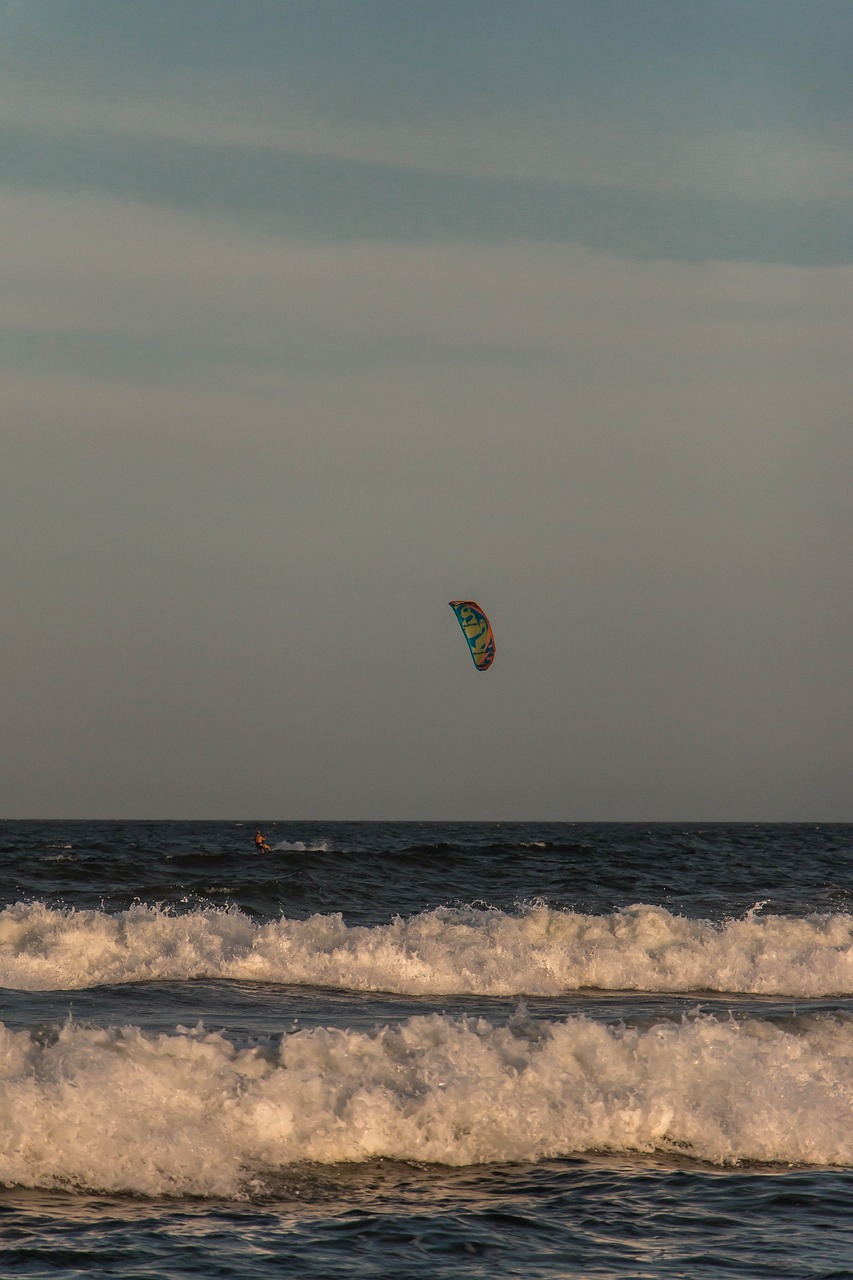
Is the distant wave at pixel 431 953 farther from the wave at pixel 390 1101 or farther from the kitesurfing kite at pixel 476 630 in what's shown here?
the kitesurfing kite at pixel 476 630

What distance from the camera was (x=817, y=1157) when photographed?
29.4 feet

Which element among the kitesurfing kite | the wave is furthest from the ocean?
the kitesurfing kite

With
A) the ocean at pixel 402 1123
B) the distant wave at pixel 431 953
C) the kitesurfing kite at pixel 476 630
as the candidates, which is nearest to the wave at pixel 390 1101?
the ocean at pixel 402 1123

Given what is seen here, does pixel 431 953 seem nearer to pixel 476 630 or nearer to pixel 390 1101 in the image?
pixel 390 1101

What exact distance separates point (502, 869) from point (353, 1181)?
80.1ft

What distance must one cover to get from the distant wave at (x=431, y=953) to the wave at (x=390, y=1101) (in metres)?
5.47

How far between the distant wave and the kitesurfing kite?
14056 millimetres

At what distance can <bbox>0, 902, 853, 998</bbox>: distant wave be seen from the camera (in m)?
15.7

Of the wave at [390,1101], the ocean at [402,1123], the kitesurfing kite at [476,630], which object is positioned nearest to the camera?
the ocean at [402,1123]

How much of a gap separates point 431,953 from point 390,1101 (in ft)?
24.2

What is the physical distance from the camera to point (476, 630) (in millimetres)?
33250

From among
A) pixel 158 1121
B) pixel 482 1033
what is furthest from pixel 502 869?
pixel 158 1121

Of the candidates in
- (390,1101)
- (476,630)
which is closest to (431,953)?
(390,1101)

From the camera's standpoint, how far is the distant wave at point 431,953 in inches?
618
